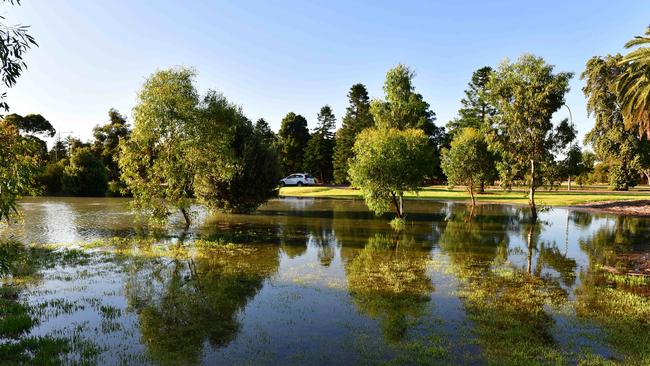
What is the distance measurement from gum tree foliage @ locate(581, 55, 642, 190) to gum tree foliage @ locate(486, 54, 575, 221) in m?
19.4

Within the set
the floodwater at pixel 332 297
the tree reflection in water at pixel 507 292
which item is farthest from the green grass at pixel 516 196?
the floodwater at pixel 332 297

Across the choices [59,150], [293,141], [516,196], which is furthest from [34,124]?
[516,196]

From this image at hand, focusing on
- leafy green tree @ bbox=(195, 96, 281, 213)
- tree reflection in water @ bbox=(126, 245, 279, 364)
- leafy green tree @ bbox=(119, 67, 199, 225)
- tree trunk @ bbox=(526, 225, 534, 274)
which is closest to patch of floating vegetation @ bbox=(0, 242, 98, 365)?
tree reflection in water @ bbox=(126, 245, 279, 364)

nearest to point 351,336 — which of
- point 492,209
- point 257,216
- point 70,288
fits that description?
point 70,288

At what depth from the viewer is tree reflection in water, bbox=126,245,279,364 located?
31.7 feet

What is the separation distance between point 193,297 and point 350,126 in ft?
233

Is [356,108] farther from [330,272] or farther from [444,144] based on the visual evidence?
[330,272]

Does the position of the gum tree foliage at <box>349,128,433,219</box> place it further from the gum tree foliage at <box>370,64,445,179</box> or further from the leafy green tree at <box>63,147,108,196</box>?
the leafy green tree at <box>63,147,108,196</box>

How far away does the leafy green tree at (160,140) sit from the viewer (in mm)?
25188

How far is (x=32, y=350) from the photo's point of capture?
8.95 metres

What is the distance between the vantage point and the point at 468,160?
44.8 m

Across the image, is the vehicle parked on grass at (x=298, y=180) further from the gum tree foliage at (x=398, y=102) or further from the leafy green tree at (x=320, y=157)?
the gum tree foliage at (x=398, y=102)

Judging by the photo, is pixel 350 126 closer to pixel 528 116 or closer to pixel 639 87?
pixel 528 116

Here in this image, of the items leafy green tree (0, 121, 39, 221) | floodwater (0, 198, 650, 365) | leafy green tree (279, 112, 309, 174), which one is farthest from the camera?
leafy green tree (279, 112, 309, 174)
